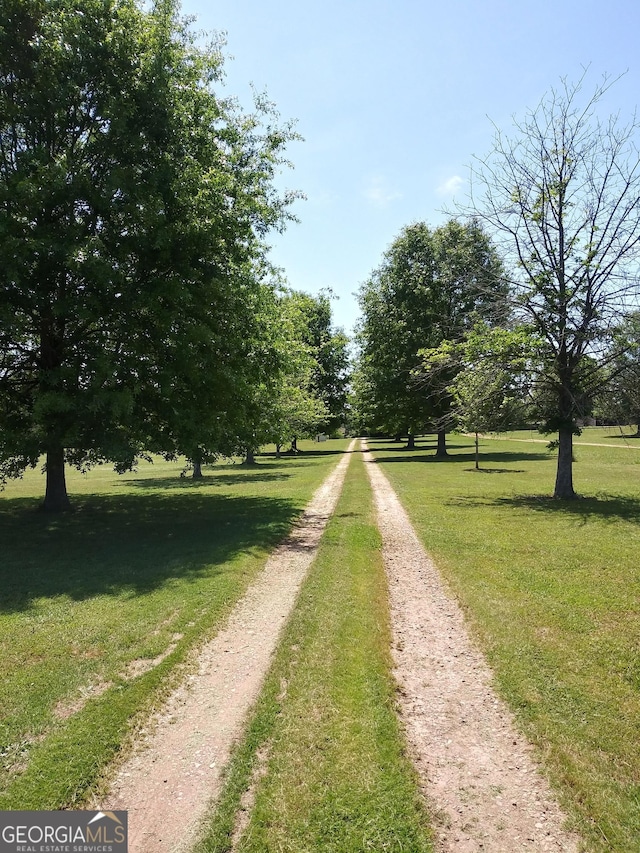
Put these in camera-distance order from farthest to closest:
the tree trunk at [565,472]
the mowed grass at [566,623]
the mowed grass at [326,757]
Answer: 1. the tree trunk at [565,472]
2. the mowed grass at [566,623]
3. the mowed grass at [326,757]

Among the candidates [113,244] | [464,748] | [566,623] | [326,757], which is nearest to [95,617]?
[326,757]

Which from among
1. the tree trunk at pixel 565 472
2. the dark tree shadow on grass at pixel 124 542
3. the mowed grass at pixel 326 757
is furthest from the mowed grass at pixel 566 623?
the dark tree shadow on grass at pixel 124 542

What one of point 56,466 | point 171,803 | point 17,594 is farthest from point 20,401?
point 171,803

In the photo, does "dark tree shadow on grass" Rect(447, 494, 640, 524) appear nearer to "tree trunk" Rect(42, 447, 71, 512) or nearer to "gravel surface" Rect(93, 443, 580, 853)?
"gravel surface" Rect(93, 443, 580, 853)

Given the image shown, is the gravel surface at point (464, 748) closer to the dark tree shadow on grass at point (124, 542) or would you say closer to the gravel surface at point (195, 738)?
the gravel surface at point (195, 738)

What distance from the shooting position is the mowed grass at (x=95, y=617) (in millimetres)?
3922

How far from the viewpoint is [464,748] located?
392 cm

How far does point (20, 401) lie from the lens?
44.2 feet

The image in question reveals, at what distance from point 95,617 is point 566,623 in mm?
5923

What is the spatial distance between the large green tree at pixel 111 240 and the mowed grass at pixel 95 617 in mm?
2187

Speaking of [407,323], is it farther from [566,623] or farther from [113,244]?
[566,623]

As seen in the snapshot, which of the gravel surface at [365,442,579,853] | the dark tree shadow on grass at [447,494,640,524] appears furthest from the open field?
the gravel surface at [365,442,579,853]

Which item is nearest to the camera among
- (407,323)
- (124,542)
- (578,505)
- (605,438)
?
(124,542)

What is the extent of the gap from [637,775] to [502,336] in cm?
1323
